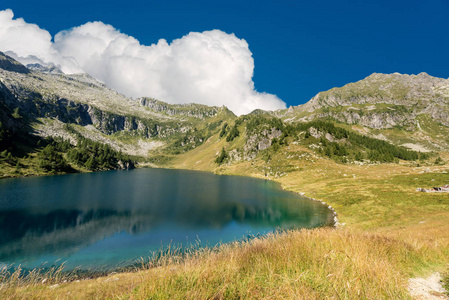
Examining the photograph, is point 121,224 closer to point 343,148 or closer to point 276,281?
point 276,281

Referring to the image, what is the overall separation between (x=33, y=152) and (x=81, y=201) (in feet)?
518

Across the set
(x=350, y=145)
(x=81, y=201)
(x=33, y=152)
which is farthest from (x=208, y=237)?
(x=33, y=152)

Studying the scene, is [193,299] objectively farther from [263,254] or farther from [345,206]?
[345,206]

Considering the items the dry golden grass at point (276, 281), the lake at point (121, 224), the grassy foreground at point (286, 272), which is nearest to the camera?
the dry golden grass at point (276, 281)

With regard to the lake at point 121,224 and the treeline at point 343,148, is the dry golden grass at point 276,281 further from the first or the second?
the treeline at point 343,148

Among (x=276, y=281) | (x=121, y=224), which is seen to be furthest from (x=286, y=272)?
(x=121, y=224)

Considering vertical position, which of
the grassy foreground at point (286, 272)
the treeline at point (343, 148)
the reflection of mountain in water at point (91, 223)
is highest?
the treeline at point (343, 148)

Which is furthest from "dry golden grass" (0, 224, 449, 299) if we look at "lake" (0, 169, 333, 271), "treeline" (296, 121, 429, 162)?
"treeline" (296, 121, 429, 162)

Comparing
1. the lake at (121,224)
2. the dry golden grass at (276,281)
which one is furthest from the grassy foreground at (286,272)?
the lake at (121,224)

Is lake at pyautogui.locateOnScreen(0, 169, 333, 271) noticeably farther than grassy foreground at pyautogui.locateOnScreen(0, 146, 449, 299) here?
Yes

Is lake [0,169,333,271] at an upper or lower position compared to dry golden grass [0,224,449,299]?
lower

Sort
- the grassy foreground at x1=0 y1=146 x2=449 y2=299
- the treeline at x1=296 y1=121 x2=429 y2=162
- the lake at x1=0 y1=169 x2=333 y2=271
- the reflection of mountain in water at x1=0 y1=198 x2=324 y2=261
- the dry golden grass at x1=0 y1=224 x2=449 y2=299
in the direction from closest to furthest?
the dry golden grass at x1=0 y1=224 x2=449 y2=299, the grassy foreground at x1=0 y1=146 x2=449 y2=299, the lake at x1=0 y1=169 x2=333 y2=271, the reflection of mountain in water at x1=0 y1=198 x2=324 y2=261, the treeline at x1=296 y1=121 x2=429 y2=162

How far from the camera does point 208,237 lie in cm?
3519

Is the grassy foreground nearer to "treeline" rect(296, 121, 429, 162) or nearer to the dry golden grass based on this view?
the dry golden grass
